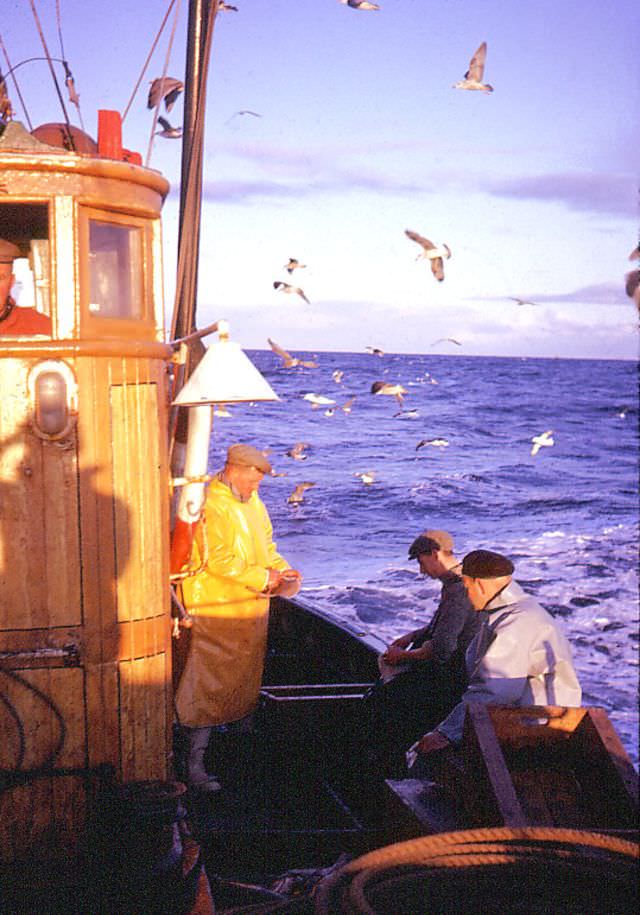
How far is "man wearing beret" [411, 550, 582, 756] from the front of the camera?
13.6 ft

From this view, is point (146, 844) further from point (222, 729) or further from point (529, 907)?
point (222, 729)

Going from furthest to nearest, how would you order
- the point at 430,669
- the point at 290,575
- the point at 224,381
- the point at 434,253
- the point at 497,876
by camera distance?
1. the point at 434,253
2. the point at 290,575
3. the point at 430,669
4. the point at 224,381
5. the point at 497,876

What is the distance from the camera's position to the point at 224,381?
411 cm

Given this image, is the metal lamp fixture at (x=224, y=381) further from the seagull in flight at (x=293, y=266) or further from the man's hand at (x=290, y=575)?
the seagull in flight at (x=293, y=266)

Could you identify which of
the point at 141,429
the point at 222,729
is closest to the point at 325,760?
the point at 222,729

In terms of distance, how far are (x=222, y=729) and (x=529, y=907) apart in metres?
4.21

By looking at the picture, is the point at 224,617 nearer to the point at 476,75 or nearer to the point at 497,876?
the point at 497,876

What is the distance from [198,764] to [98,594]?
2179 mm

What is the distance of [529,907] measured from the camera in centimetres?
266

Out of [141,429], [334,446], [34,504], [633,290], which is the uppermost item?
[633,290]

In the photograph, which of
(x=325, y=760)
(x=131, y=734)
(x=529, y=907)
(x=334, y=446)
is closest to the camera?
(x=529, y=907)

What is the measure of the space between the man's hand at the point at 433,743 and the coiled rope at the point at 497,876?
134 cm

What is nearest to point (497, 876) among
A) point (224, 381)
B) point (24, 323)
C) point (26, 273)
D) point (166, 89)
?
point (224, 381)

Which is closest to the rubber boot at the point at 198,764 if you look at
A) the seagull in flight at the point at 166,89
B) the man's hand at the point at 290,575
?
the man's hand at the point at 290,575
